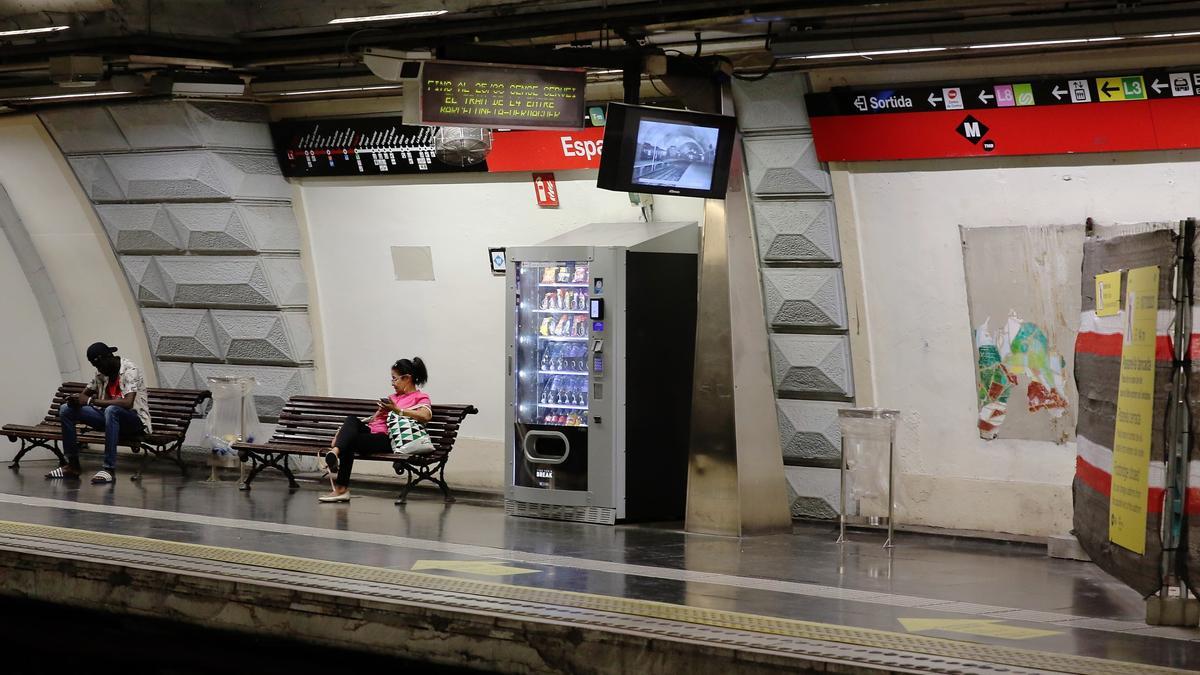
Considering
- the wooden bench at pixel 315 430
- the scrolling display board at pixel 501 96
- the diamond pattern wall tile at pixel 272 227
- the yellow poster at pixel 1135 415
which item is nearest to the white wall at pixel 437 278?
the diamond pattern wall tile at pixel 272 227

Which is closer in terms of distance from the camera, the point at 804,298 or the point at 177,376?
the point at 804,298

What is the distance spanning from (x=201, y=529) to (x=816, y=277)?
15.4ft

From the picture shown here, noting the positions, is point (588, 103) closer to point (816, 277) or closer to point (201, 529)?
point (816, 277)

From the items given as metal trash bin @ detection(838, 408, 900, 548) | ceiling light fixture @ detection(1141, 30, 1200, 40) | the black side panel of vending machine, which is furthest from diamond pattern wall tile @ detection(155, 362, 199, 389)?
ceiling light fixture @ detection(1141, 30, 1200, 40)

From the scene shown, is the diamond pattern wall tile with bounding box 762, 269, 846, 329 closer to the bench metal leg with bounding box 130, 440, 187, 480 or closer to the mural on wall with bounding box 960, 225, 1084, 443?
the mural on wall with bounding box 960, 225, 1084, 443

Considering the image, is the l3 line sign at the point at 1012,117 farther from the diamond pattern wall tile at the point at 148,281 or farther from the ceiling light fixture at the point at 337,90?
the diamond pattern wall tile at the point at 148,281

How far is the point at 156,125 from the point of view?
1363 centimetres

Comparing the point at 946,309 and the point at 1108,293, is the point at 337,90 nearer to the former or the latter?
the point at 946,309

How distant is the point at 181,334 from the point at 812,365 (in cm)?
667

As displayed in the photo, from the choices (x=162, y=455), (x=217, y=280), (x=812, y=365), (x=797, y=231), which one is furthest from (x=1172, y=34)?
(x=162, y=455)

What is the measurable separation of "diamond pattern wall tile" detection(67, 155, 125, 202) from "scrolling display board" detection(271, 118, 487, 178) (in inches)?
69.3

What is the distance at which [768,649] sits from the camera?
6.08 m

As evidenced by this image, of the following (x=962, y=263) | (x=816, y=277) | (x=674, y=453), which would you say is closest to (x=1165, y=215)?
(x=962, y=263)

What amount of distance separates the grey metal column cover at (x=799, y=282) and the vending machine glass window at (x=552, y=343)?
4.76ft
